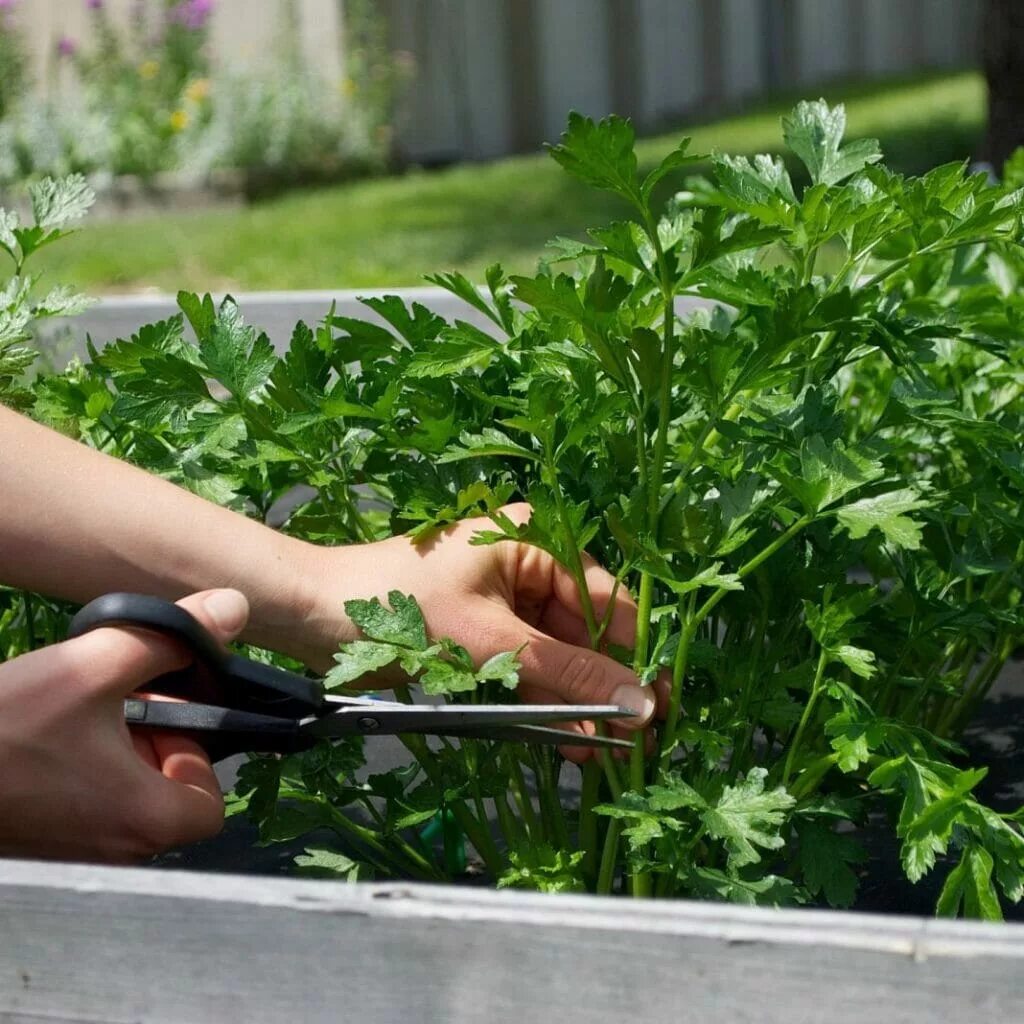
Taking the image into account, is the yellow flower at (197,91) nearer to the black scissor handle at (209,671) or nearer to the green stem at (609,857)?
the black scissor handle at (209,671)

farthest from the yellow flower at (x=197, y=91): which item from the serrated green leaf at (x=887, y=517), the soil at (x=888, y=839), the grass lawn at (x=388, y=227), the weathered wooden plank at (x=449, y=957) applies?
the weathered wooden plank at (x=449, y=957)

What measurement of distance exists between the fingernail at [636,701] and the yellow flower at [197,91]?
354 inches

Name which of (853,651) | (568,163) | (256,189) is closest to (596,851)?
(853,651)

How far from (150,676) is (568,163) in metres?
0.53

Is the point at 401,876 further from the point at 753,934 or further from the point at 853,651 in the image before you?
the point at 753,934

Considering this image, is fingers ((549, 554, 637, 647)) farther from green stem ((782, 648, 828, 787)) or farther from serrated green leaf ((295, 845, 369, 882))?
serrated green leaf ((295, 845, 369, 882))

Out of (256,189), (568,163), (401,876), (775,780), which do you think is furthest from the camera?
(256,189)

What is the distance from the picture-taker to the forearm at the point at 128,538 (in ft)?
4.53

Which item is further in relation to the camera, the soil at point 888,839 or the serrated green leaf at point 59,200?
the serrated green leaf at point 59,200

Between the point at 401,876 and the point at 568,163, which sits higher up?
the point at 568,163

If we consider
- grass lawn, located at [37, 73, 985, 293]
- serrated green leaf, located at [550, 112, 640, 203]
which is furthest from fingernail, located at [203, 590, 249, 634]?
grass lawn, located at [37, 73, 985, 293]

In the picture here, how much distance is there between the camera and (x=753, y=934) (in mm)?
868

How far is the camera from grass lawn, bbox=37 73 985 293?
6.30m

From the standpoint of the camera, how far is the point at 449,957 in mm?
935
